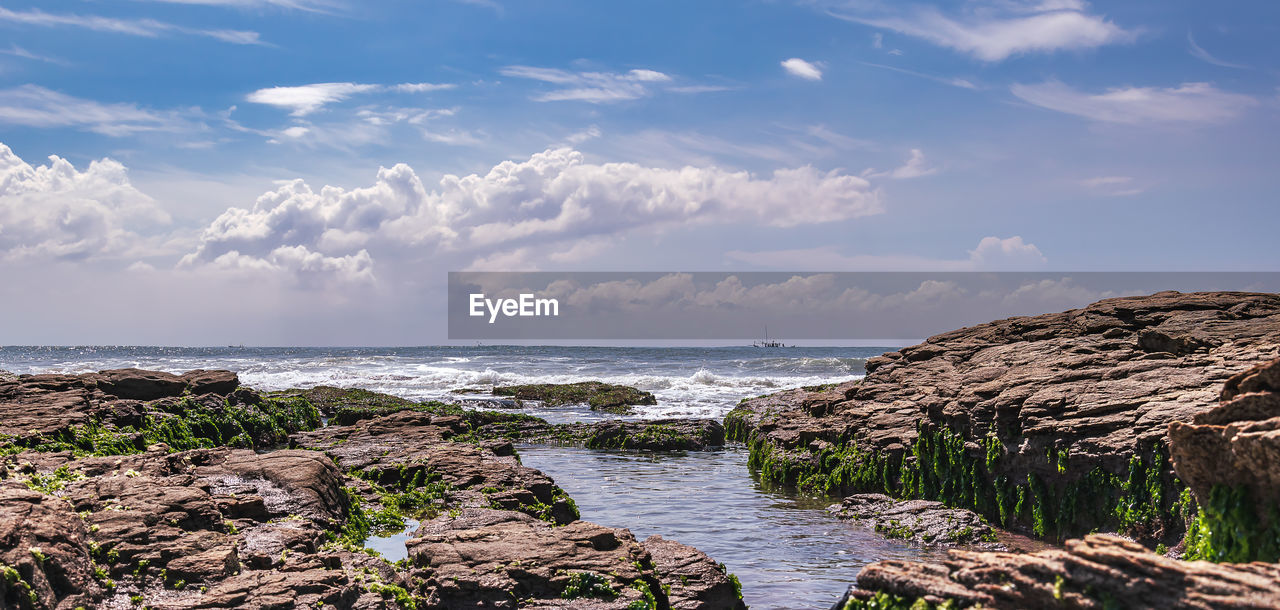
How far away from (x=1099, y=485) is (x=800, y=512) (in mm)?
5048

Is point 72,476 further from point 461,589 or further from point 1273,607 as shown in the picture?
point 1273,607

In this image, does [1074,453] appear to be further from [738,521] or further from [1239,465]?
[1239,465]

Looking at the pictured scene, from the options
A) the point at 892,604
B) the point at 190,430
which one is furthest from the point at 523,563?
the point at 190,430

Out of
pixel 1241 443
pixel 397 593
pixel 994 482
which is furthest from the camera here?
pixel 994 482

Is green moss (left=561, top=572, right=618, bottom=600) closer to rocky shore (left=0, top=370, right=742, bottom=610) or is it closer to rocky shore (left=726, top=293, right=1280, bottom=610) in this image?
rocky shore (left=0, top=370, right=742, bottom=610)

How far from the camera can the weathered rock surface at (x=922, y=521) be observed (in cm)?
1242

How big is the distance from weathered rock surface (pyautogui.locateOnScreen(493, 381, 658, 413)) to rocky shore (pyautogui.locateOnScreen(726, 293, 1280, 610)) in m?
15.2

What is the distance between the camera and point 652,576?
8797 mm

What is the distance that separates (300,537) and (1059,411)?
38.4 feet

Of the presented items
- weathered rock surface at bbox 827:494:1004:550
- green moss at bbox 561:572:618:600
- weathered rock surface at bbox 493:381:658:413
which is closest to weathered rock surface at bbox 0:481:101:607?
green moss at bbox 561:572:618:600

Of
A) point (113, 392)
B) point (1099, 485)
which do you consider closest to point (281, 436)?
point (113, 392)

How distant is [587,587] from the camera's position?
8.41 metres

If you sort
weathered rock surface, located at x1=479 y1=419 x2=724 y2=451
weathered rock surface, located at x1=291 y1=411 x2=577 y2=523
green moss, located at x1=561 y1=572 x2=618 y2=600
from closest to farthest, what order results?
1. green moss, located at x1=561 y1=572 x2=618 y2=600
2. weathered rock surface, located at x1=291 y1=411 x2=577 y2=523
3. weathered rock surface, located at x1=479 y1=419 x2=724 y2=451

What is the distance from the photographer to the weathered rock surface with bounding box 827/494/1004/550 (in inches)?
489
